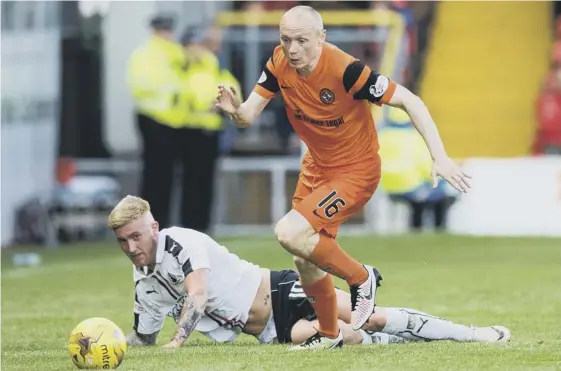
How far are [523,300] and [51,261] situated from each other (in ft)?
23.1

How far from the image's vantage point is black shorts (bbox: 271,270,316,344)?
27.5 ft

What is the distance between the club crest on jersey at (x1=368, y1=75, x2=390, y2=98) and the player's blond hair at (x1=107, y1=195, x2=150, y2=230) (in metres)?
1.41

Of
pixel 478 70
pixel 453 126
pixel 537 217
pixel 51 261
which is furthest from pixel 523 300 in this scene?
pixel 478 70

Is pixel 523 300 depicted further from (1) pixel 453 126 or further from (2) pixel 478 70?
(2) pixel 478 70

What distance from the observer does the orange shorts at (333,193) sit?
7852mm

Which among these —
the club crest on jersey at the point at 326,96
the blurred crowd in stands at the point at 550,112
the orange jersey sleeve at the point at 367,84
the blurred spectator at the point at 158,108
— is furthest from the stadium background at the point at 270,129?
the orange jersey sleeve at the point at 367,84

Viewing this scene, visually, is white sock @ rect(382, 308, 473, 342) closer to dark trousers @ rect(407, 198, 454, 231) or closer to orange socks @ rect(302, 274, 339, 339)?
orange socks @ rect(302, 274, 339, 339)

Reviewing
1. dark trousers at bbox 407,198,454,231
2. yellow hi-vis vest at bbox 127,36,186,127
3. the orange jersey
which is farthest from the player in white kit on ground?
dark trousers at bbox 407,198,454,231

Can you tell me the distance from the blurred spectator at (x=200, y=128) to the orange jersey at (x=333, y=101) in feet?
34.9

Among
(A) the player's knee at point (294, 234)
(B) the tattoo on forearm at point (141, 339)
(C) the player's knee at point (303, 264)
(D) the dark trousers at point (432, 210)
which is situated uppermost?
(A) the player's knee at point (294, 234)

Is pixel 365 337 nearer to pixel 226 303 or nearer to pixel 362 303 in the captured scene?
pixel 362 303

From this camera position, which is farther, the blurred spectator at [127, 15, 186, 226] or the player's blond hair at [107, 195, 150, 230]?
the blurred spectator at [127, 15, 186, 226]

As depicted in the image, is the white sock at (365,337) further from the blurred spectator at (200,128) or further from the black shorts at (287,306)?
the blurred spectator at (200,128)

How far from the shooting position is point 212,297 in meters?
8.25
